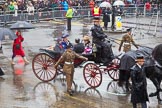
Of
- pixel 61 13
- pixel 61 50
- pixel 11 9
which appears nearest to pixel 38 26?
pixel 11 9

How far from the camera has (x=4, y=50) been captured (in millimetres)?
21188

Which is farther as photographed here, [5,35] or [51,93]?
[5,35]

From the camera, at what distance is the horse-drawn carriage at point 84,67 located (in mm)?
13414

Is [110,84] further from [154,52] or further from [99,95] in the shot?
[154,52]

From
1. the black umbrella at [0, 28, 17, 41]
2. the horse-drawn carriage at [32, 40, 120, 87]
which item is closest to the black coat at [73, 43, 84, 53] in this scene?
the horse-drawn carriage at [32, 40, 120, 87]

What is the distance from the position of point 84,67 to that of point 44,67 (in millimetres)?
1540

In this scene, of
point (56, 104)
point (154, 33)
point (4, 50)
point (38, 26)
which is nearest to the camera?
point (56, 104)

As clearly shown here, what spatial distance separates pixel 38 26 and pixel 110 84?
61.6ft

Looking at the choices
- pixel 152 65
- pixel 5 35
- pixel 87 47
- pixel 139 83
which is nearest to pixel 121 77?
pixel 152 65

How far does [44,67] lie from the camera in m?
14.4

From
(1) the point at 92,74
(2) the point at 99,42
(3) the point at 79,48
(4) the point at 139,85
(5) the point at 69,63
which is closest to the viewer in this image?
(4) the point at 139,85

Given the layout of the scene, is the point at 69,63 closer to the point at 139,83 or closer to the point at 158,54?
the point at 158,54

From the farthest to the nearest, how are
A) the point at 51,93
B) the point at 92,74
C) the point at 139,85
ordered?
the point at 92,74 < the point at 51,93 < the point at 139,85

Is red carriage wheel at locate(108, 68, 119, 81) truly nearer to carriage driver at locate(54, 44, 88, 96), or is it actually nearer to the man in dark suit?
carriage driver at locate(54, 44, 88, 96)
